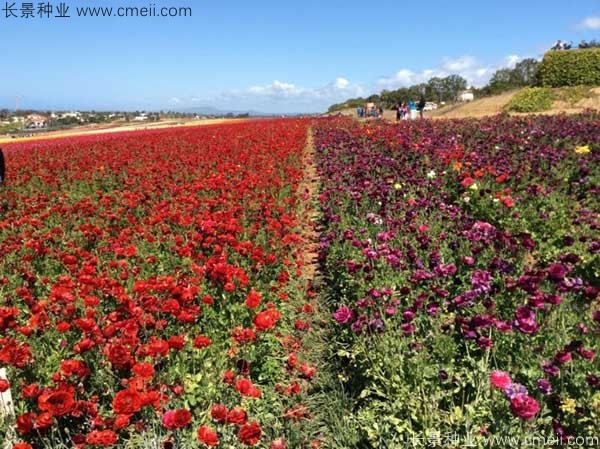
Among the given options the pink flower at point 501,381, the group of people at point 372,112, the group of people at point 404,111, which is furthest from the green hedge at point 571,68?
the pink flower at point 501,381

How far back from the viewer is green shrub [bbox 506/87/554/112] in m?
30.7

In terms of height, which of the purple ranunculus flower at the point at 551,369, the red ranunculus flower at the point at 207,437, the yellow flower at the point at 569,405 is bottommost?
the yellow flower at the point at 569,405

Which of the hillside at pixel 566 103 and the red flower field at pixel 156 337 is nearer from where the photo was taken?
the red flower field at pixel 156 337

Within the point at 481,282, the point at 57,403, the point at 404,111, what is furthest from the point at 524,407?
the point at 404,111

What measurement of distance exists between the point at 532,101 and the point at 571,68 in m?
5.64

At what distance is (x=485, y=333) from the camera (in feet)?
11.4

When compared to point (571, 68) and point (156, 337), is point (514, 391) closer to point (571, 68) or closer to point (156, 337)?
point (156, 337)

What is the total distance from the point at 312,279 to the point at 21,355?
3818mm

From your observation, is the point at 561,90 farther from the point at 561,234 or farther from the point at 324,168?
the point at 561,234

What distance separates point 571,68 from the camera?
33.7 metres

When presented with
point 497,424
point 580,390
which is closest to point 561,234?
point 580,390

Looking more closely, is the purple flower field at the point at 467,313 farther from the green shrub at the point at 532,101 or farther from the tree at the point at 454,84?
the tree at the point at 454,84

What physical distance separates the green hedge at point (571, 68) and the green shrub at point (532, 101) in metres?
2.17

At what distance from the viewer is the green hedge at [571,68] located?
32.8 m
